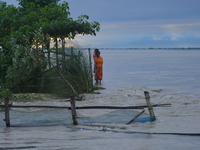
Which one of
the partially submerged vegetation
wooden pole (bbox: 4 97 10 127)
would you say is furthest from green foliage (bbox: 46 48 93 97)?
wooden pole (bbox: 4 97 10 127)

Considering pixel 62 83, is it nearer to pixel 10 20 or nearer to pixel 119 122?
pixel 10 20

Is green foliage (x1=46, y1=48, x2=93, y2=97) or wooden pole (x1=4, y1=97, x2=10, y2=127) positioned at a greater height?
green foliage (x1=46, y1=48, x2=93, y2=97)

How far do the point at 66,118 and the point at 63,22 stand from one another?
5435 millimetres

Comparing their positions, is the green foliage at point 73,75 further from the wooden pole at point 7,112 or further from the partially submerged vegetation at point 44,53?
the wooden pole at point 7,112

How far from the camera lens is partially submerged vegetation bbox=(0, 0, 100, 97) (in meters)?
13.1

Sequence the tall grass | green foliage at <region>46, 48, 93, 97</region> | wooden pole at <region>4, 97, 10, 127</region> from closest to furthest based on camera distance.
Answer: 1. wooden pole at <region>4, 97, 10, 127</region>
2. green foliage at <region>46, 48, 93, 97</region>
3. the tall grass

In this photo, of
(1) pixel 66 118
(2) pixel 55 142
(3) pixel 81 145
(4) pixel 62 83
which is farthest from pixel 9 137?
(4) pixel 62 83

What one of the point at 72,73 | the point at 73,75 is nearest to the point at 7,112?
the point at 73,75

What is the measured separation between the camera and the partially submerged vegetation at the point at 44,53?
1306 cm

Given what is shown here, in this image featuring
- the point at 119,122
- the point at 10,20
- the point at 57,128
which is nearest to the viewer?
the point at 57,128

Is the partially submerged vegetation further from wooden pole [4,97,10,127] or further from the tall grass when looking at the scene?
wooden pole [4,97,10,127]

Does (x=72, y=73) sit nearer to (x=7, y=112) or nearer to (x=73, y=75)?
(x=73, y=75)

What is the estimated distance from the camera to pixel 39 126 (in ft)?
25.6

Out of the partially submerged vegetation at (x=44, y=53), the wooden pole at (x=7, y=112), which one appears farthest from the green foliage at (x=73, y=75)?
the wooden pole at (x=7, y=112)
